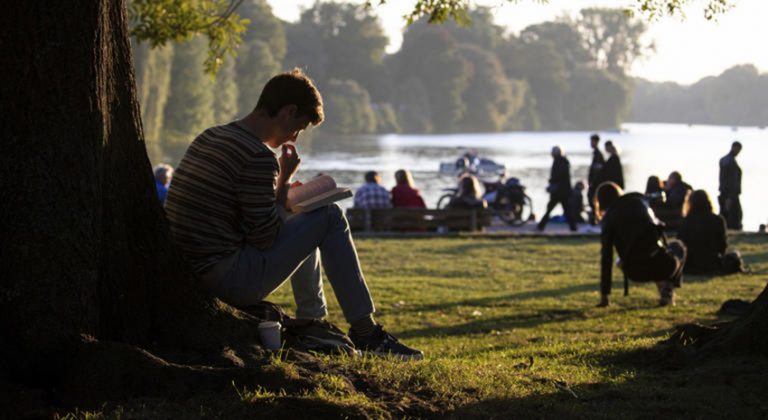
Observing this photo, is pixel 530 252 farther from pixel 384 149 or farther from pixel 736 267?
pixel 384 149

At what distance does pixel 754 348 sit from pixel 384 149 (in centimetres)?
8494

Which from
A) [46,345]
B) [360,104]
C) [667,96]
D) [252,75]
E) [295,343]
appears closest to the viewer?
[46,345]

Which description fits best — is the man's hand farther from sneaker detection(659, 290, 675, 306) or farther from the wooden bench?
the wooden bench

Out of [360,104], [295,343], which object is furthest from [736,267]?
[360,104]

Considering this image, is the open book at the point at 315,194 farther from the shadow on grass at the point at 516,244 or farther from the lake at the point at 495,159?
the lake at the point at 495,159

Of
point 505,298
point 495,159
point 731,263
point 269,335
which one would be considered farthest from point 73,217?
point 495,159

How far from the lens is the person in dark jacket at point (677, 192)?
17062mm

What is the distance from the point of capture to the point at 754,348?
186 inches

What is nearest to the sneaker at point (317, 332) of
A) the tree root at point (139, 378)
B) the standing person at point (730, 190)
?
the tree root at point (139, 378)

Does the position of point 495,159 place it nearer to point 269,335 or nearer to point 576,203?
point 576,203

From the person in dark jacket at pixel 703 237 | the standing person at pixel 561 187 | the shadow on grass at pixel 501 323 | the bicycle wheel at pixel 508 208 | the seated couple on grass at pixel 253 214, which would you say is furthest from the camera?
the bicycle wheel at pixel 508 208

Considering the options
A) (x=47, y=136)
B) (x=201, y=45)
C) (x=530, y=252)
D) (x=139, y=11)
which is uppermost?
(x=201, y=45)

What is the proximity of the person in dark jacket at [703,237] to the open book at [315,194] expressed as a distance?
7565 mm

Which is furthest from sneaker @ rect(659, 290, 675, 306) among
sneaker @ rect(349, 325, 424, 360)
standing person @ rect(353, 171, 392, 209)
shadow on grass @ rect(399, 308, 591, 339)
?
standing person @ rect(353, 171, 392, 209)
